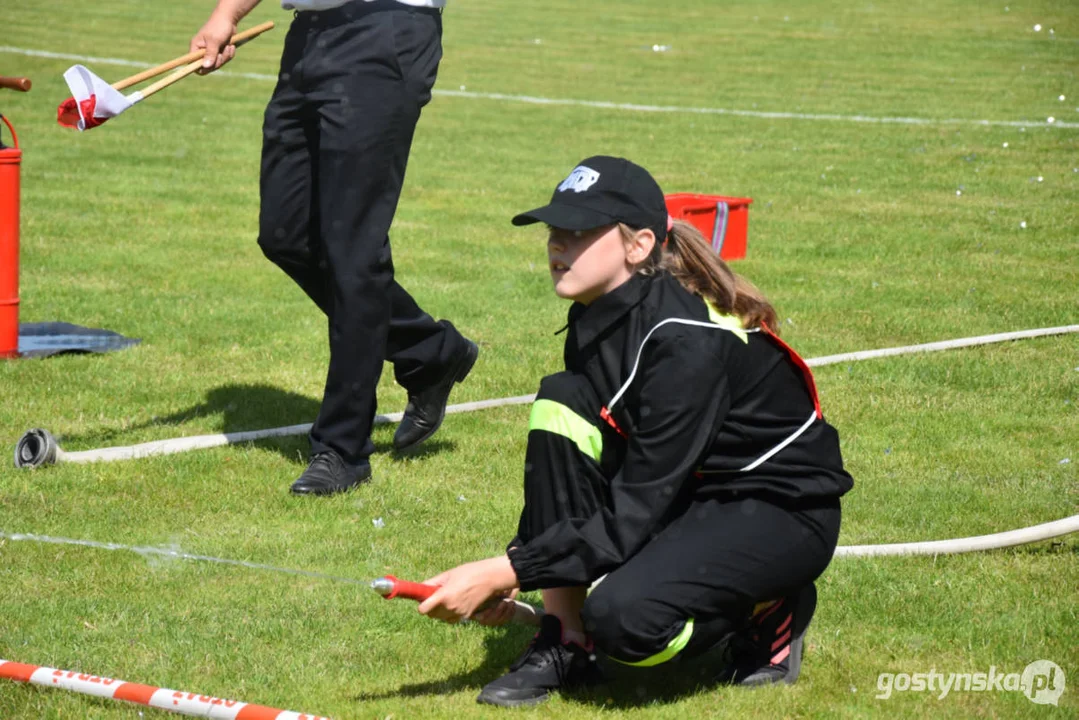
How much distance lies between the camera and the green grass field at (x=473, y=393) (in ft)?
12.0

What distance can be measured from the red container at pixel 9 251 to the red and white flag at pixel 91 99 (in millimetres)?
1731

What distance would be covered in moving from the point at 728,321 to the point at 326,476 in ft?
6.58

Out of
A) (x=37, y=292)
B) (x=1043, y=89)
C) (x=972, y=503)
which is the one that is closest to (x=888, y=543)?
(x=972, y=503)

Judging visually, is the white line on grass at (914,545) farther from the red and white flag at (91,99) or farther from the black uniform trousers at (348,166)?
the red and white flag at (91,99)

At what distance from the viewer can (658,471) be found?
325 centimetres

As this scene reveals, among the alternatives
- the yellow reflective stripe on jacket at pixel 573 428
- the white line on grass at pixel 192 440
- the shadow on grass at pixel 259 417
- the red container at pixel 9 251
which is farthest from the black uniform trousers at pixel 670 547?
the red container at pixel 9 251

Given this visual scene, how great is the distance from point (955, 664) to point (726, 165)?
10261 millimetres

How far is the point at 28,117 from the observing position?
51.3 ft

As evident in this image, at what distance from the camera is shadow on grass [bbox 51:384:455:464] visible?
18.2 ft

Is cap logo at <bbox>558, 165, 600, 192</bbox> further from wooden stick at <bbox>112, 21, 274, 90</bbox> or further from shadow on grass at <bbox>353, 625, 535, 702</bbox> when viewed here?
wooden stick at <bbox>112, 21, 274, 90</bbox>

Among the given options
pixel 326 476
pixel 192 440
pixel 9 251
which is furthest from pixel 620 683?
pixel 9 251

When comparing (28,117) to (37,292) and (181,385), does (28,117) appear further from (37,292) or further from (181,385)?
(181,385)

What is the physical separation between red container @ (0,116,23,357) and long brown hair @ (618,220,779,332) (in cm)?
416

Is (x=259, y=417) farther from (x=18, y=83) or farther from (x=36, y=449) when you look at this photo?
(x=18, y=83)
